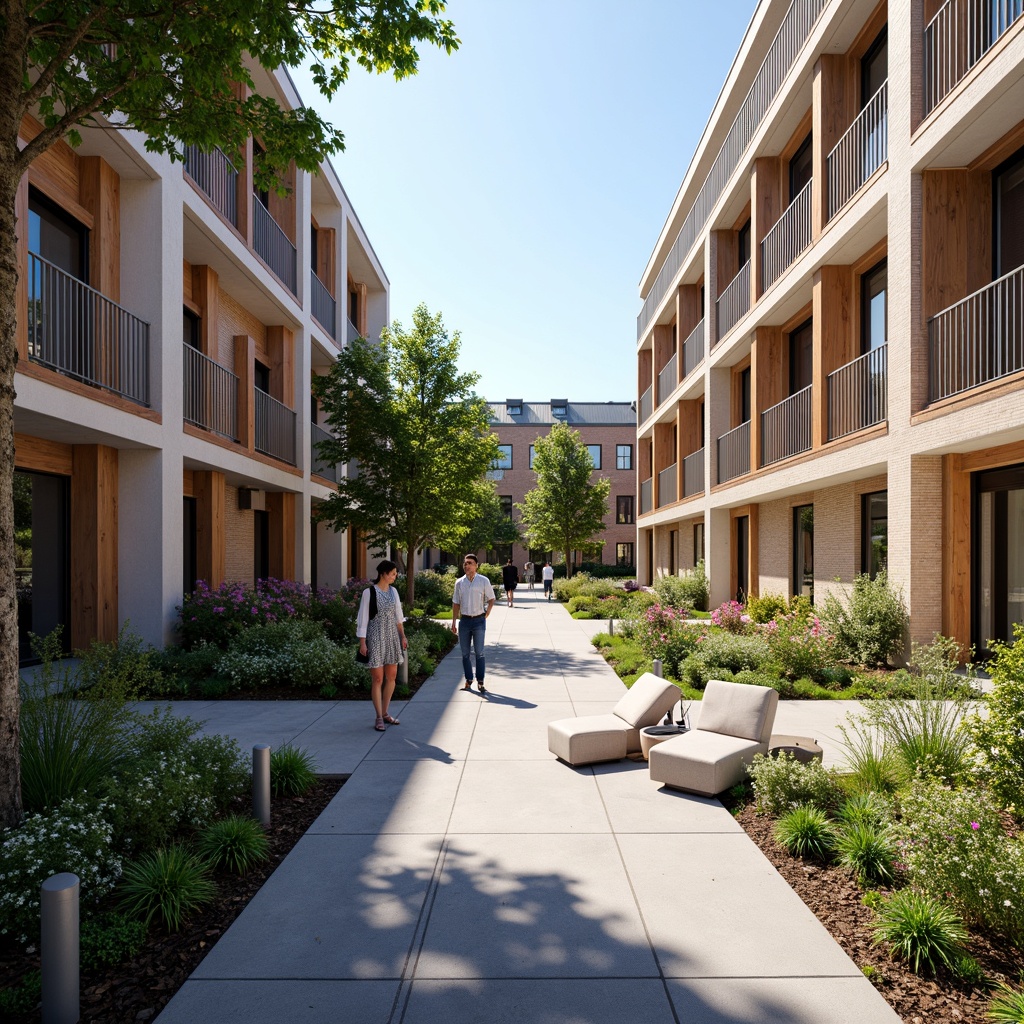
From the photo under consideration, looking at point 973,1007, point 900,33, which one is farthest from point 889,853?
point 900,33

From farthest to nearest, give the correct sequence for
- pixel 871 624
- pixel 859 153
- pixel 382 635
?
pixel 859 153
pixel 871 624
pixel 382 635

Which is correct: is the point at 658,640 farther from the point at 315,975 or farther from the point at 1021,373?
the point at 315,975

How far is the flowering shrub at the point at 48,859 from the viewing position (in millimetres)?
3541

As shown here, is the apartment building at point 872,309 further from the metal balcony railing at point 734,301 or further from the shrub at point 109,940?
the shrub at point 109,940

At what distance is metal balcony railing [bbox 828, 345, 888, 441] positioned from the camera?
12.2 m

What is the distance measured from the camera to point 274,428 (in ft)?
56.4

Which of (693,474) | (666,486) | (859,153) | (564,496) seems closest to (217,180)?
(859,153)

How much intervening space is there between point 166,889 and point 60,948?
3.00 ft

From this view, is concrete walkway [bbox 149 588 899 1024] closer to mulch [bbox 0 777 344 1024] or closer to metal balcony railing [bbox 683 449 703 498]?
mulch [bbox 0 777 344 1024]

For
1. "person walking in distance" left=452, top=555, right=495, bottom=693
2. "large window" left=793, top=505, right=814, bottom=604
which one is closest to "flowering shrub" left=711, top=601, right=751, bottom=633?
"large window" left=793, top=505, right=814, bottom=604

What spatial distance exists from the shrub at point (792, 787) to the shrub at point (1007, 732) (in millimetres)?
1039

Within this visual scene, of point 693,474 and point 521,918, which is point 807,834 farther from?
point 693,474

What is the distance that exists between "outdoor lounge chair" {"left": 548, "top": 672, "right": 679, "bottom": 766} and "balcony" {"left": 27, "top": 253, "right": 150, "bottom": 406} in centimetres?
781

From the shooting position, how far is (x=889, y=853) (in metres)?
4.23
